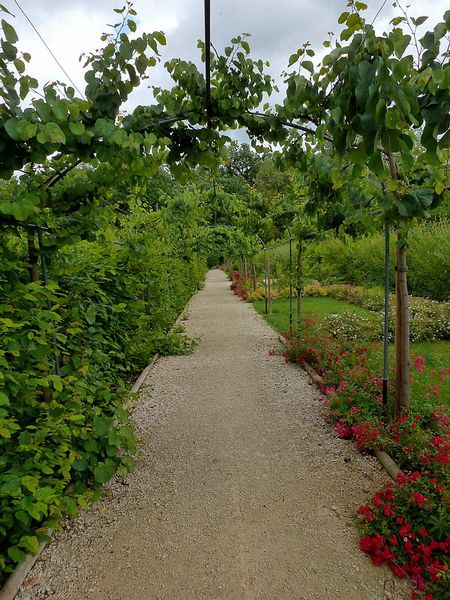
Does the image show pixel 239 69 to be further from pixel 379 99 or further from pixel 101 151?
pixel 379 99

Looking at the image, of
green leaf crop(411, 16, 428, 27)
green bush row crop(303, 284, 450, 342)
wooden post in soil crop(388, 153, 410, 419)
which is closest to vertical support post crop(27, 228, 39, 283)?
green leaf crop(411, 16, 428, 27)

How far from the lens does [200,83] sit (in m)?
2.59

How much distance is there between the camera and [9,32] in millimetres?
1625

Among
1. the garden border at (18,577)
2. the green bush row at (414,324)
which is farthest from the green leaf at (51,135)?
the green bush row at (414,324)

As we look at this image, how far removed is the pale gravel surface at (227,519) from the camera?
2028 mm

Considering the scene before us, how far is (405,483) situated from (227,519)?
46.4 inches

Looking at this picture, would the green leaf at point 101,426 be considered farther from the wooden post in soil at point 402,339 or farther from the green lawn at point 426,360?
the green lawn at point 426,360

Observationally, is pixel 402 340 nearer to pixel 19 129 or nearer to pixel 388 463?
pixel 388 463

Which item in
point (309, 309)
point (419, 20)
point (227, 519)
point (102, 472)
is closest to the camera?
point (419, 20)

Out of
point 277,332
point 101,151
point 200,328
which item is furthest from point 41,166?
point 200,328

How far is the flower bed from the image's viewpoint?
2.02m

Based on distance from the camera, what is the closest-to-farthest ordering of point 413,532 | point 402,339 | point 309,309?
point 413,532 → point 402,339 → point 309,309

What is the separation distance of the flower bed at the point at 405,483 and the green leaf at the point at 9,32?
3060 millimetres

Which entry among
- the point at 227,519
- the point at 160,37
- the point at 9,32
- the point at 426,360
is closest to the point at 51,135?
the point at 9,32
